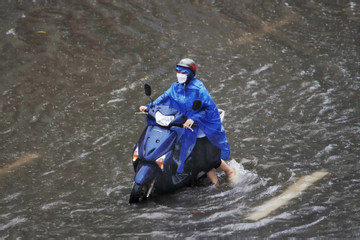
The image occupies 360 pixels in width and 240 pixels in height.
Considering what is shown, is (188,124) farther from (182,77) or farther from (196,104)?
(182,77)

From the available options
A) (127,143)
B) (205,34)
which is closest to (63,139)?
(127,143)

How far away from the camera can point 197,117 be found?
628 centimetres

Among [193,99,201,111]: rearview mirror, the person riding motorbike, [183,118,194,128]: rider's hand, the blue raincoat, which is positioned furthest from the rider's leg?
[193,99,201,111]: rearview mirror

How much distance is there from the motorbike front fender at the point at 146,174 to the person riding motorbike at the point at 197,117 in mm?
346

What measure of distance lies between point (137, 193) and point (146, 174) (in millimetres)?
284

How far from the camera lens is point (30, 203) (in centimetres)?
640

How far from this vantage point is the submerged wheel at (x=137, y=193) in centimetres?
604

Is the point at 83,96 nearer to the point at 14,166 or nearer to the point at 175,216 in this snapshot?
the point at 14,166

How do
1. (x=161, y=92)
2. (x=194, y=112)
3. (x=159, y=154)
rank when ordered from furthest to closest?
(x=161, y=92) → (x=194, y=112) → (x=159, y=154)

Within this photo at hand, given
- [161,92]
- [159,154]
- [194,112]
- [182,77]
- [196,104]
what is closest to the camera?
[196,104]

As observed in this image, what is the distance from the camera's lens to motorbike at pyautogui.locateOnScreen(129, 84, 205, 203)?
237 inches

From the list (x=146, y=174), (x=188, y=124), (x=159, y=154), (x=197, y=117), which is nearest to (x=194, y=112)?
(x=197, y=117)

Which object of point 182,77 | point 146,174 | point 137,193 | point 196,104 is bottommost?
point 137,193

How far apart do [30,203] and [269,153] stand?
341 cm
